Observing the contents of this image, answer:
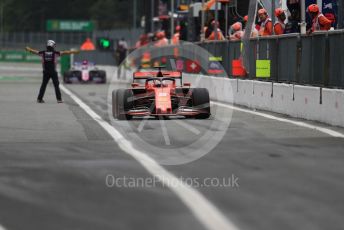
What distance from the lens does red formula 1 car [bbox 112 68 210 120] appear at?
19969mm

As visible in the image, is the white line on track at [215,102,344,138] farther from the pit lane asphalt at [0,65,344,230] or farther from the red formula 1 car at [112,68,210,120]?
the red formula 1 car at [112,68,210,120]

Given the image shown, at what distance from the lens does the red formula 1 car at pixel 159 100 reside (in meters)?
20.0

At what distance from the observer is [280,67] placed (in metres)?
24.2

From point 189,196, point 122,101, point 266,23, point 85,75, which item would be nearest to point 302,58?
point 122,101

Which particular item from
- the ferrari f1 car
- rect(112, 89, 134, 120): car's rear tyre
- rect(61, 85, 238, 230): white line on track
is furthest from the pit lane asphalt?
the ferrari f1 car

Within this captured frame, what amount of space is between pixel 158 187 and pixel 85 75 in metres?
34.1

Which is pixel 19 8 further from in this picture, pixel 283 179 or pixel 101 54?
pixel 283 179

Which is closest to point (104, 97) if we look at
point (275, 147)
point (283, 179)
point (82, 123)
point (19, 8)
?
point (82, 123)

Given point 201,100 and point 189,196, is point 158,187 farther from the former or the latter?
point 201,100

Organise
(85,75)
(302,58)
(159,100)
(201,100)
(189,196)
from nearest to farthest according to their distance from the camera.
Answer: (189,196), (159,100), (201,100), (302,58), (85,75)

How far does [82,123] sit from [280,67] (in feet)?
19.8

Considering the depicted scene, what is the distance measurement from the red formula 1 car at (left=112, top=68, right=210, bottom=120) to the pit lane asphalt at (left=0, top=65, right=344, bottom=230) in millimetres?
1499

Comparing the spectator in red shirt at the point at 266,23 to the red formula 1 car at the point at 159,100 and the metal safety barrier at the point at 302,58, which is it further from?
the red formula 1 car at the point at 159,100

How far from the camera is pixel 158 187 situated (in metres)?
10.2
